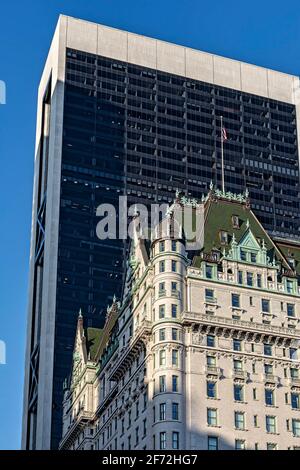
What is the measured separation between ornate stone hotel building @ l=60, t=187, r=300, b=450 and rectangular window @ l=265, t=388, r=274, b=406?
15 centimetres

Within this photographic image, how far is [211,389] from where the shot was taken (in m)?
133

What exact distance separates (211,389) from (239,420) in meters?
5.26

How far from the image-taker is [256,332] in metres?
139

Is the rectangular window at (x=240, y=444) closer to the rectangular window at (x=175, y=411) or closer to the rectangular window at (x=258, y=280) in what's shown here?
the rectangular window at (x=175, y=411)

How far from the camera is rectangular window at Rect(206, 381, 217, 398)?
132750mm

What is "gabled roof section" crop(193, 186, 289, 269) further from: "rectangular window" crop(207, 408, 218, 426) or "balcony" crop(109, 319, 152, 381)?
"rectangular window" crop(207, 408, 218, 426)

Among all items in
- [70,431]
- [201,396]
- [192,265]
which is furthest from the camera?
[70,431]

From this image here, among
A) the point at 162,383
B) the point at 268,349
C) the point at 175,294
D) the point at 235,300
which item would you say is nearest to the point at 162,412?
the point at 162,383

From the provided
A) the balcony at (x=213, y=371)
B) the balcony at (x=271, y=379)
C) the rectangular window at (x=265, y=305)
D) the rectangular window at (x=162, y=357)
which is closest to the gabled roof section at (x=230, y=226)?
the rectangular window at (x=265, y=305)

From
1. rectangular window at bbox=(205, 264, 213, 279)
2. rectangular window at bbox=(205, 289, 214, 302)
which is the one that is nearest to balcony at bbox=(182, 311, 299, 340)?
rectangular window at bbox=(205, 289, 214, 302)

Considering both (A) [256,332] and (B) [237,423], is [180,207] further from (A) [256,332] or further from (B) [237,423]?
(B) [237,423]
